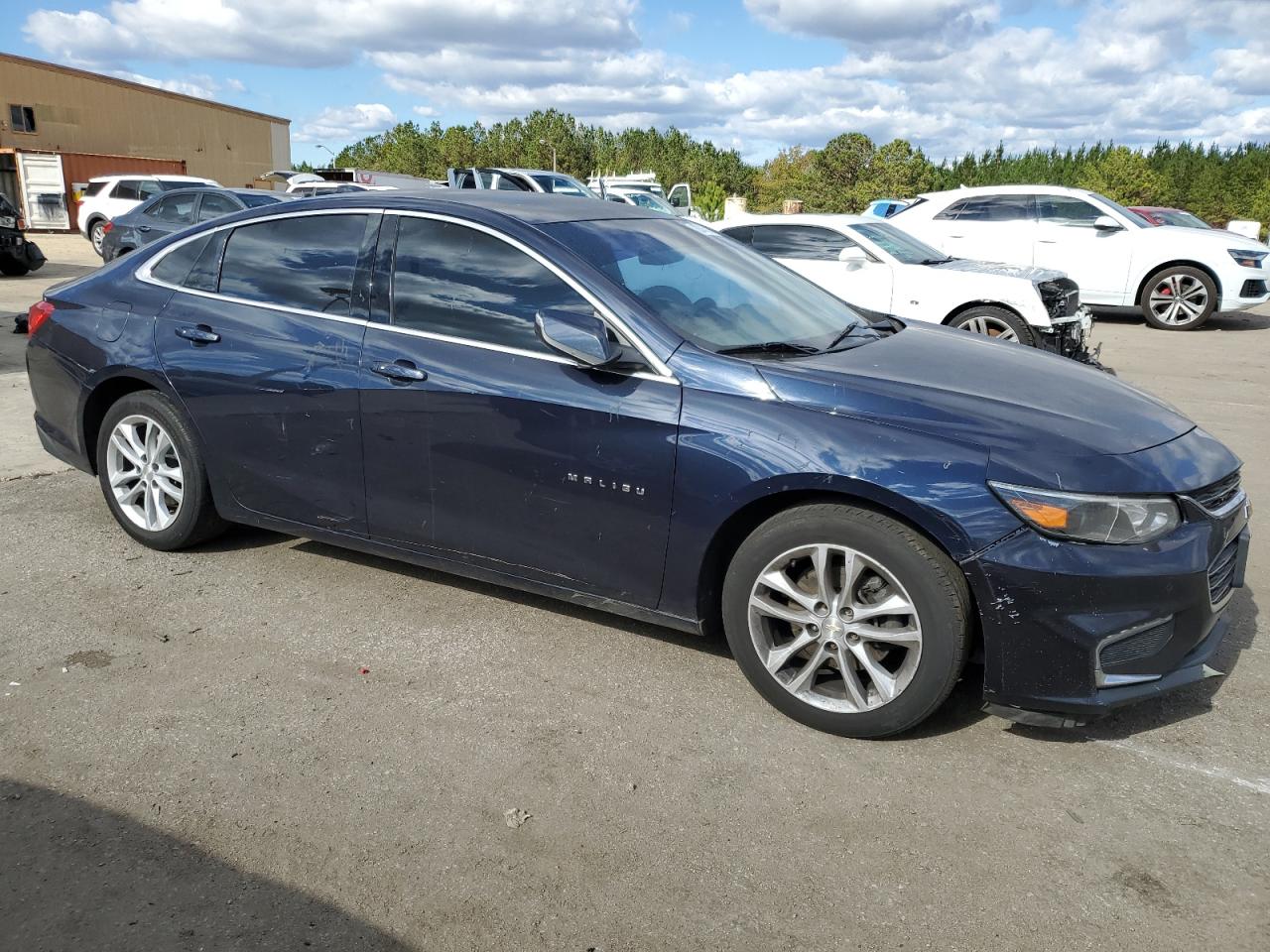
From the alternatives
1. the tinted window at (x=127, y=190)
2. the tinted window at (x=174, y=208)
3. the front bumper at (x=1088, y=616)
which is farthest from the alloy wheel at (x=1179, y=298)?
the tinted window at (x=127, y=190)

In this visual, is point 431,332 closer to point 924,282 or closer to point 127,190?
point 924,282

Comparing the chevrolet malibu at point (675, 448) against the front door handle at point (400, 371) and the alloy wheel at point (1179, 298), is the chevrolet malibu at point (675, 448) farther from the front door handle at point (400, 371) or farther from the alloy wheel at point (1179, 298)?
the alloy wheel at point (1179, 298)

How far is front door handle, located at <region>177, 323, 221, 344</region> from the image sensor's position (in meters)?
4.39

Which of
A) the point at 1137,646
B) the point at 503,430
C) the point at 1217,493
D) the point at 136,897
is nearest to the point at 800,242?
the point at 503,430

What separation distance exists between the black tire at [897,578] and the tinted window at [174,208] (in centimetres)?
1738

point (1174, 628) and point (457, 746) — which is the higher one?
point (1174, 628)

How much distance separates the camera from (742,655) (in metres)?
3.50

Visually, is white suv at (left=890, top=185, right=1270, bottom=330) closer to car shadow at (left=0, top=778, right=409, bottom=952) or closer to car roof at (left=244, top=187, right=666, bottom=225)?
car roof at (left=244, top=187, right=666, bottom=225)

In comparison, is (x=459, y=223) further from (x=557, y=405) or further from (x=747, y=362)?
(x=747, y=362)

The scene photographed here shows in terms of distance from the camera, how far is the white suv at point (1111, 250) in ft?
44.4

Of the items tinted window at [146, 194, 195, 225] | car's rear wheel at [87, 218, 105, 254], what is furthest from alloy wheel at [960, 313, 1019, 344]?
car's rear wheel at [87, 218, 105, 254]

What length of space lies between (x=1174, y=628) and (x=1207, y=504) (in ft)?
1.38

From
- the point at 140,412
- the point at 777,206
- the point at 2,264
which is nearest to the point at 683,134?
the point at 777,206

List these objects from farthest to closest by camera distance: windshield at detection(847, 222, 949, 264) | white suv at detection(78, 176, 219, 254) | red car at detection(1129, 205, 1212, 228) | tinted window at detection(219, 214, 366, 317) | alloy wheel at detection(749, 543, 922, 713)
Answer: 1. white suv at detection(78, 176, 219, 254)
2. red car at detection(1129, 205, 1212, 228)
3. windshield at detection(847, 222, 949, 264)
4. tinted window at detection(219, 214, 366, 317)
5. alloy wheel at detection(749, 543, 922, 713)
